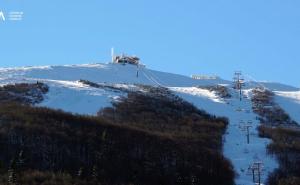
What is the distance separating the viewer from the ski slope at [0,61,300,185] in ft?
212

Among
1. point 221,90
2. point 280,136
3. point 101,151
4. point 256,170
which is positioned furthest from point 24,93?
point 221,90

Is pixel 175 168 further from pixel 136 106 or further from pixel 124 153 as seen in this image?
pixel 136 106

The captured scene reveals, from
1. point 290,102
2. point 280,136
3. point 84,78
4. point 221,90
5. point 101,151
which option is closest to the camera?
point 101,151

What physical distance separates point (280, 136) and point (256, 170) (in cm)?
1138

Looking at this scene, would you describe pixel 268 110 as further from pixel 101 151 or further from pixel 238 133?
pixel 101 151

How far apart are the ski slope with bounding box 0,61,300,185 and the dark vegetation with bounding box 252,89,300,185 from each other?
2.57 ft

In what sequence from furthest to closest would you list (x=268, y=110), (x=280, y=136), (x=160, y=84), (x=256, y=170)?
(x=160, y=84)
(x=268, y=110)
(x=280, y=136)
(x=256, y=170)

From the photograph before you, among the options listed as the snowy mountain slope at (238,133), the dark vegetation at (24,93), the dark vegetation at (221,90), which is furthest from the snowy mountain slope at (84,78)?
the snowy mountain slope at (238,133)

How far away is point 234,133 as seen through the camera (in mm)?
70875

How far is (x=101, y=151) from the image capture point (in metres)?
55.6

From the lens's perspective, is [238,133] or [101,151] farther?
[238,133]

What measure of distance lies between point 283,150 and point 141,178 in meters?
15.9

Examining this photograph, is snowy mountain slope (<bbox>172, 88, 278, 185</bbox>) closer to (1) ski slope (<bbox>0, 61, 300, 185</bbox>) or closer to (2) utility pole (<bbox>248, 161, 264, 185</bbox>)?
(1) ski slope (<bbox>0, 61, 300, 185</bbox>)

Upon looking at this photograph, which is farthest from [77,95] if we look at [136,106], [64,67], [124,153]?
[64,67]
